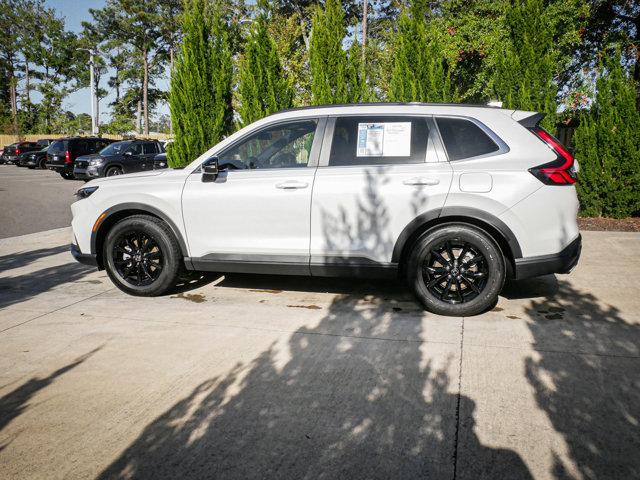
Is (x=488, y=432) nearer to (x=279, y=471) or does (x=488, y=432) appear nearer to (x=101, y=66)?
(x=279, y=471)

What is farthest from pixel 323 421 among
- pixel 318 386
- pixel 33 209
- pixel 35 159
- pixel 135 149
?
pixel 35 159

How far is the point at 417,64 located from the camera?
10.8m

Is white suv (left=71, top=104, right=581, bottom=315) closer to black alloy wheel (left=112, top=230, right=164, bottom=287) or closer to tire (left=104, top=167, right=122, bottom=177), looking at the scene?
black alloy wheel (left=112, top=230, right=164, bottom=287)

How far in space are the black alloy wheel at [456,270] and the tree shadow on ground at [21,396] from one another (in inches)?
111

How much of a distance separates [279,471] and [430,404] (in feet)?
3.25

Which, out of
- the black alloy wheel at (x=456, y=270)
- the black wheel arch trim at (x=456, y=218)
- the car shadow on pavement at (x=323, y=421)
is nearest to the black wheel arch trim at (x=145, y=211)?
the car shadow on pavement at (x=323, y=421)

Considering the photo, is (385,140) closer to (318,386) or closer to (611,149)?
(318,386)

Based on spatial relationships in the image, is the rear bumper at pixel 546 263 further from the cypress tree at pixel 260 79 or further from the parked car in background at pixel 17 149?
the parked car in background at pixel 17 149

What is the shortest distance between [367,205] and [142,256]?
2.33 m

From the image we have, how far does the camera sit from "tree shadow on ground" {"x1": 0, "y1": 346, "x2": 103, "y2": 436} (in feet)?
9.12

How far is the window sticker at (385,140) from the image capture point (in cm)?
437

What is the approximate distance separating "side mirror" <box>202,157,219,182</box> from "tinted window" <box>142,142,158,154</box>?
658 inches

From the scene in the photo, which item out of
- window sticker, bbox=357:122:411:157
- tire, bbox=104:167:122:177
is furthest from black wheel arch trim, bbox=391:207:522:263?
tire, bbox=104:167:122:177

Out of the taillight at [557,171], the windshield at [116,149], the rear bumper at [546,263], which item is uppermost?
the windshield at [116,149]
